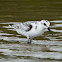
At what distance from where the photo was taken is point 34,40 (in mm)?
17266

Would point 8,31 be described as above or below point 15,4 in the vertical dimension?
below

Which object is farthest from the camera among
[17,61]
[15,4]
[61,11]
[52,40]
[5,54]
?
[15,4]

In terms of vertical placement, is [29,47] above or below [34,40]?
below

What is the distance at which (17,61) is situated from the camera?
504 inches

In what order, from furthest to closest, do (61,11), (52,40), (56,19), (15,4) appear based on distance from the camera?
(15,4)
(61,11)
(56,19)
(52,40)

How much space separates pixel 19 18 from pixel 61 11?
4512mm

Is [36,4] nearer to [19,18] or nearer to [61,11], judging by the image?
[61,11]

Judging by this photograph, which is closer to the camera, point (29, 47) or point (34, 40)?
point (29, 47)

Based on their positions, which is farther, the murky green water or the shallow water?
the murky green water

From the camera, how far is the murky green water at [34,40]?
13680mm

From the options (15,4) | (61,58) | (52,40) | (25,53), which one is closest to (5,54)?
(25,53)

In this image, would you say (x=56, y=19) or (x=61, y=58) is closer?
(x=61, y=58)

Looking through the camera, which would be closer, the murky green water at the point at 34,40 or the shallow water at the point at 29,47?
the shallow water at the point at 29,47

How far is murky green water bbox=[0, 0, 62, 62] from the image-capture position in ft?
44.9
